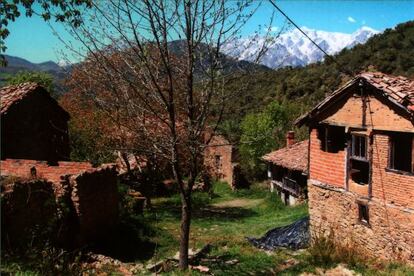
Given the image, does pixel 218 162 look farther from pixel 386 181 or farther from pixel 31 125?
pixel 386 181

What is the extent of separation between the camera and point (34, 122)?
20328mm

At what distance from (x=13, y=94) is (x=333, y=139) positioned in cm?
1396

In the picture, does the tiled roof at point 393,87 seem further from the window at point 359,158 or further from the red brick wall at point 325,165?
the red brick wall at point 325,165

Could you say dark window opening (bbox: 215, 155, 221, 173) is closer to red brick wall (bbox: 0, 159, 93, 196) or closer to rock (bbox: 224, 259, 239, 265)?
red brick wall (bbox: 0, 159, 93, 196)

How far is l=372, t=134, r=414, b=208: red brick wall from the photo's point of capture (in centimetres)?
1326

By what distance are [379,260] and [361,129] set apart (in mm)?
4315

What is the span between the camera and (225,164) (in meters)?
40.2

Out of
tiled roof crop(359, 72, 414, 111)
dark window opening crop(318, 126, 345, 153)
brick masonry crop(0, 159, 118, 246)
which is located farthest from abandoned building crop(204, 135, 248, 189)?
tiled roof crop(359, 72, 414, 111)

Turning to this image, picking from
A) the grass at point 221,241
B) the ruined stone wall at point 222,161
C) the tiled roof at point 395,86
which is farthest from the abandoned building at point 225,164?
the tiled roof at point 395,86

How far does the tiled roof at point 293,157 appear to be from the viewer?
28.9 m

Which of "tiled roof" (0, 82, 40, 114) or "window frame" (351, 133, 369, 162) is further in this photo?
"tiled roof" (0, 82, 40, 114)

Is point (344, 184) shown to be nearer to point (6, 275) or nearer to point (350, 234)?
point (350, 234)

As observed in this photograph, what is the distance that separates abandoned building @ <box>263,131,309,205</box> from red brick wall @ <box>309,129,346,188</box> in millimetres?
9123

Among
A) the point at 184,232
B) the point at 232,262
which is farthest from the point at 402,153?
the point at 184,232
